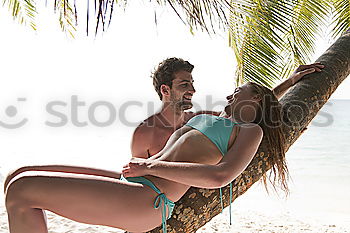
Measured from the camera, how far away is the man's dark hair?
2504 mm

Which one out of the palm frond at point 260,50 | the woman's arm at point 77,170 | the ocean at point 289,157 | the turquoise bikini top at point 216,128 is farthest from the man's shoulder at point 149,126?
the ocean at point 289,157

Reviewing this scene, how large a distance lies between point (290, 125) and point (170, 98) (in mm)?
767

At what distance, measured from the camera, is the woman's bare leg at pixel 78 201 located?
5.45ft

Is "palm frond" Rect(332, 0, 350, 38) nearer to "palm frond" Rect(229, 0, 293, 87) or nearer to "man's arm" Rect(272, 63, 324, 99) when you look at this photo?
"palm frond" Rect(229, 0, 293, 87)

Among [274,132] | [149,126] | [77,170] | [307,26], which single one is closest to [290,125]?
[274,132]

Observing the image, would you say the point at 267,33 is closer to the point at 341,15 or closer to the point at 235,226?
the point at 341,15

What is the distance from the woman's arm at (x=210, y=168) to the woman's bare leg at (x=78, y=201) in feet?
0.31

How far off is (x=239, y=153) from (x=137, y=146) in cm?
103

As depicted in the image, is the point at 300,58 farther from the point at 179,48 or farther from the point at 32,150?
the point at 179,48

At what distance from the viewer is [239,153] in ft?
6.01

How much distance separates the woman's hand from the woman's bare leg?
0.18 feet

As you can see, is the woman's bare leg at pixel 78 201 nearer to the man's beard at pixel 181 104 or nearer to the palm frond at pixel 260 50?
the man's beard at pixel 181 104

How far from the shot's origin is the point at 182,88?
253cm

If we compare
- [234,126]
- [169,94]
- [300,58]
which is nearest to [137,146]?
[169,94]
